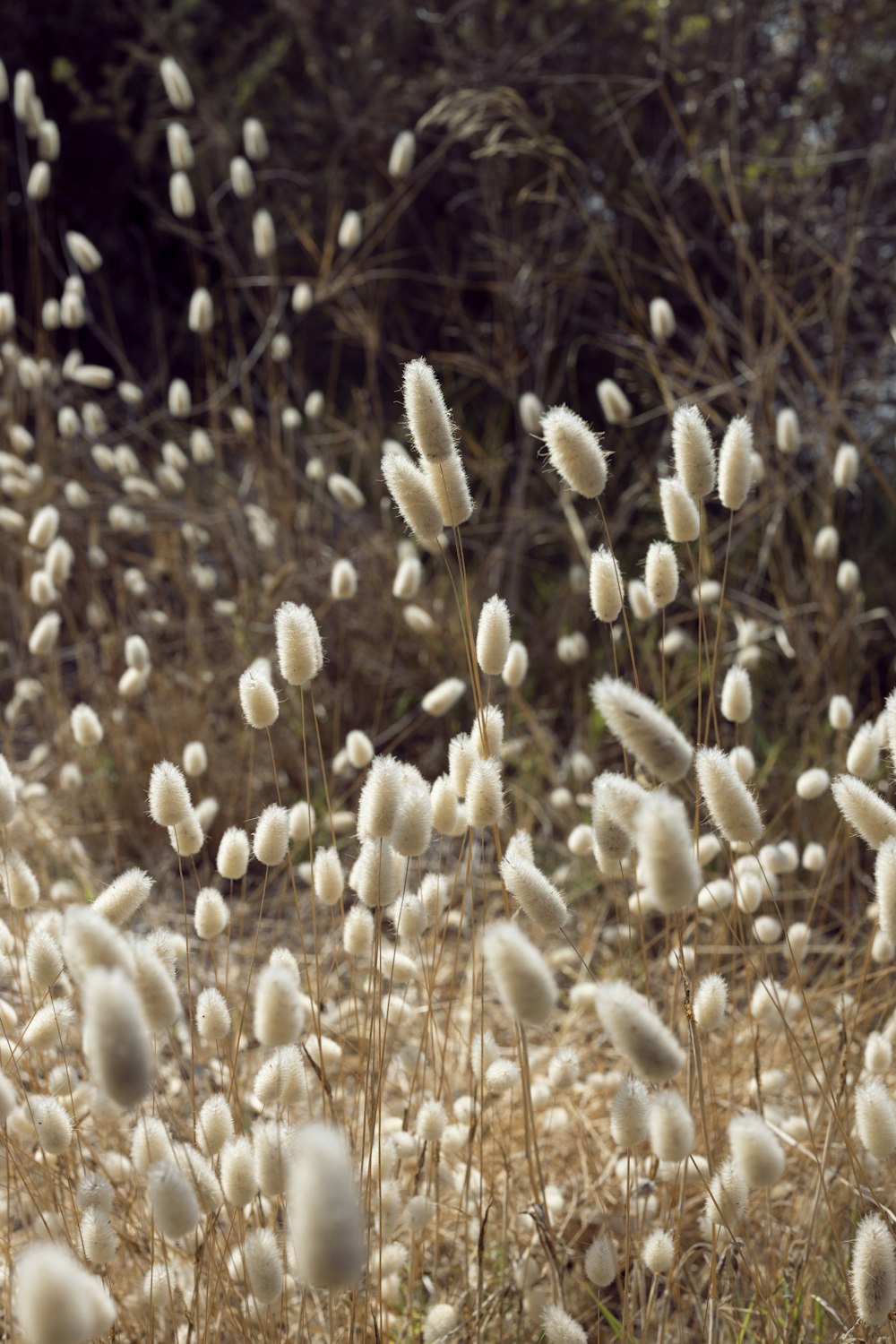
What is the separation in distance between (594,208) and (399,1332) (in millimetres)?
3858

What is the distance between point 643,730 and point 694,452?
0.50 m

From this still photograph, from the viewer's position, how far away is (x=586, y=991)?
5.57ft

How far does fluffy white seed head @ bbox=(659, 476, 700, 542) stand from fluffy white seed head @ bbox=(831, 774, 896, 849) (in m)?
0.34

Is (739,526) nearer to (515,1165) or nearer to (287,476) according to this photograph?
(287,476)

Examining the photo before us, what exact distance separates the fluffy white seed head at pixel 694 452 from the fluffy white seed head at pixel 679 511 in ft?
0.12

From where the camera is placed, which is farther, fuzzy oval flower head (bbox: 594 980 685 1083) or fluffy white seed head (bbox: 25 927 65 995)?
fluffy white seed head (bbox: 25 927 65 995)

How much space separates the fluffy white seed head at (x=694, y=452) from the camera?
3.82 feet

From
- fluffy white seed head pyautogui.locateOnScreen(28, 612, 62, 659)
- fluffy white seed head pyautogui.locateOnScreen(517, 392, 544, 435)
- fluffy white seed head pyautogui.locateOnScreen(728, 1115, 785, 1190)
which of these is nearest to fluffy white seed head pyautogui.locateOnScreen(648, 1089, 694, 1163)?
fluffy white seed head pyautogui.locateOnScreen(728, 1115, 785, 1190)

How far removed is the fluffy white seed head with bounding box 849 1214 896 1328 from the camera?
2.94 ft

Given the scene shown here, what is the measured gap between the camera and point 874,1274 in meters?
Answer: 0.90

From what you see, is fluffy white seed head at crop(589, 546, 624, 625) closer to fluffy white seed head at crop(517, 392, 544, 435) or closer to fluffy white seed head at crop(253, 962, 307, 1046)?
fluffy white seed head at crop(253, 962, 307, 1046)

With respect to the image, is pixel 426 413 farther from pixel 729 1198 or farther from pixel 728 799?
pixel 729 1198

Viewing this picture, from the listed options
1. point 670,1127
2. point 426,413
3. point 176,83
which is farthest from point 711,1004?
point 176,83

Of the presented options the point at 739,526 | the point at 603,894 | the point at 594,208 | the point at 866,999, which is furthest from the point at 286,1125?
the point at 594,208
